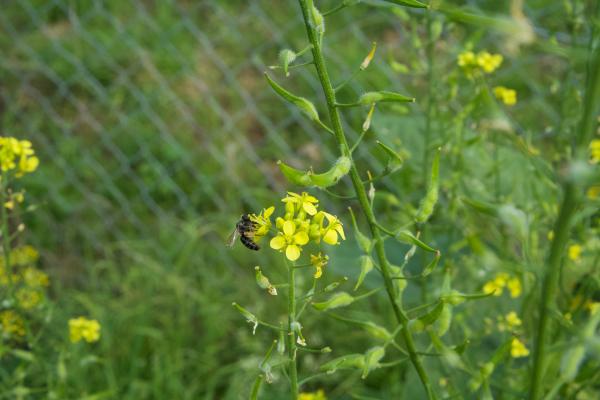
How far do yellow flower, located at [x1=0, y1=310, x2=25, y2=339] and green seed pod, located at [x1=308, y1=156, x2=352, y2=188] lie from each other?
1102mm

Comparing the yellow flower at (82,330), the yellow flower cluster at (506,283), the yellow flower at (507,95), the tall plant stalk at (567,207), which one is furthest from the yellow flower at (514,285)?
the yellow flower at (82,330)

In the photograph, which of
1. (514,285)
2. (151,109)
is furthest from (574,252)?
(151,109)

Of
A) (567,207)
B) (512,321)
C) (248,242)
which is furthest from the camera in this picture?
(512,321)

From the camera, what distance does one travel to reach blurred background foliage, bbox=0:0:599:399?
256cm

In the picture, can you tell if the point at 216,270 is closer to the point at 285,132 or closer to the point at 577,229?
the point at 285,132

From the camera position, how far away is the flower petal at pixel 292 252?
49.4 inches

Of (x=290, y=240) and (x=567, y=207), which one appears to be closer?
(x=567, y=207)

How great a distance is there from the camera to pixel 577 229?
2.00 metres

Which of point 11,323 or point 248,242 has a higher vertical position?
point 248,242

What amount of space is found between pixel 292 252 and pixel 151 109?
9.46ft

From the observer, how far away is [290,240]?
4.19ft

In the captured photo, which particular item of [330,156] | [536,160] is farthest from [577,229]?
[330,156]

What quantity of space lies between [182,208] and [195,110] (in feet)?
1.77

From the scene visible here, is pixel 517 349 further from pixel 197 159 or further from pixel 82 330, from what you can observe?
pixel 197 159
